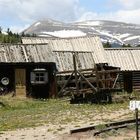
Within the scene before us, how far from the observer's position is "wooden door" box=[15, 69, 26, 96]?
35.8m

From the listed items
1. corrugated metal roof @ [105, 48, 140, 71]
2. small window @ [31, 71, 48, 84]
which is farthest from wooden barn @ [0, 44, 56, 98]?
corrugated metal roof @ [105, 48, 140, 71]

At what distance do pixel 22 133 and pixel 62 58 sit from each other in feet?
68.0

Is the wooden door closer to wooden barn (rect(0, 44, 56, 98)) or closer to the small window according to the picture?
wooden barn (rect(0, 44, 56, 98))

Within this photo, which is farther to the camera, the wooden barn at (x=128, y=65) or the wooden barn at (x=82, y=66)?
the wooden barn at (x=128, y=65)

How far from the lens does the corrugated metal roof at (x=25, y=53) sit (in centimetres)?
3606

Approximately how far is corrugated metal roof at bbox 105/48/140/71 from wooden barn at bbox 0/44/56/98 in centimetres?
799

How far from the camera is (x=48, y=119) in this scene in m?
21.6

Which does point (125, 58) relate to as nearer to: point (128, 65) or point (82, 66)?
point (128, 65)

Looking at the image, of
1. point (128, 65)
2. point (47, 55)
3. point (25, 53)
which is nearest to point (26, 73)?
point (25, 53)

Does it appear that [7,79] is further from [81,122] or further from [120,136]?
[120,136]

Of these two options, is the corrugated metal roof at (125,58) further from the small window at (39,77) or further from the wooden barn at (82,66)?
the small window at (39,77)

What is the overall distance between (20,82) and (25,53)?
7.52ft

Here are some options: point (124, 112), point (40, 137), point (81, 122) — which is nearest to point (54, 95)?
point (124, 112)

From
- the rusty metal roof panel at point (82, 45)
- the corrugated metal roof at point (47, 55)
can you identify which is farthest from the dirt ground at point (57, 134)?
the rusty metal roof panel at point (82, 45)
